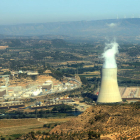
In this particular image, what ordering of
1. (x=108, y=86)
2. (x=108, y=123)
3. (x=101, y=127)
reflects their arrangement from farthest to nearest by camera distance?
(x=108, y=86), (x=108, y=123), (x=101, y=127)

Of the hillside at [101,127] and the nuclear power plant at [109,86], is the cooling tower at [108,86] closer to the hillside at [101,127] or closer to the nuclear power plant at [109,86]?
the nuclear power plant at [109,86]

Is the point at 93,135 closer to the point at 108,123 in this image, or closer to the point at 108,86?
the point at 108,123

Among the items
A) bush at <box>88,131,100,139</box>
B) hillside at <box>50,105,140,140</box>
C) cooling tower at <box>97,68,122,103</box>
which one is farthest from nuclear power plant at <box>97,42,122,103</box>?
bush at <box>88,131,100,139</box>

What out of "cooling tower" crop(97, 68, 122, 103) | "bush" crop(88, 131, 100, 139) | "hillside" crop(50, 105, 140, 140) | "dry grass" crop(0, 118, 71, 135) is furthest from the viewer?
"cooling tower" crop(97, 68, 122, 103)

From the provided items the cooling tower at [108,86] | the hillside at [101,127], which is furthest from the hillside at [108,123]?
the cooling tower at [108,86]

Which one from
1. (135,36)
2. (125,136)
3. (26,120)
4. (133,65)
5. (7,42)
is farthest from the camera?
(7,42)

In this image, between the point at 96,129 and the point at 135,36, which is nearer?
the point at 96,129

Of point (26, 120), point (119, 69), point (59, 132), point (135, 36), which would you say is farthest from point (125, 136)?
point (135, 36)

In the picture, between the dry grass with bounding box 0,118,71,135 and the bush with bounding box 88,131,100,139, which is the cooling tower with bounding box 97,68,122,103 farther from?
the bush with bounding box 88,131,100,139

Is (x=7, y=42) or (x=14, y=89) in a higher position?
(x=7, y=42)

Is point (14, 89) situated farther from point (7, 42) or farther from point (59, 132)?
point (7, 42)

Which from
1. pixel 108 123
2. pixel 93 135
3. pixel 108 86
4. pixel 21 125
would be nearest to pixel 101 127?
pixel 108 123
